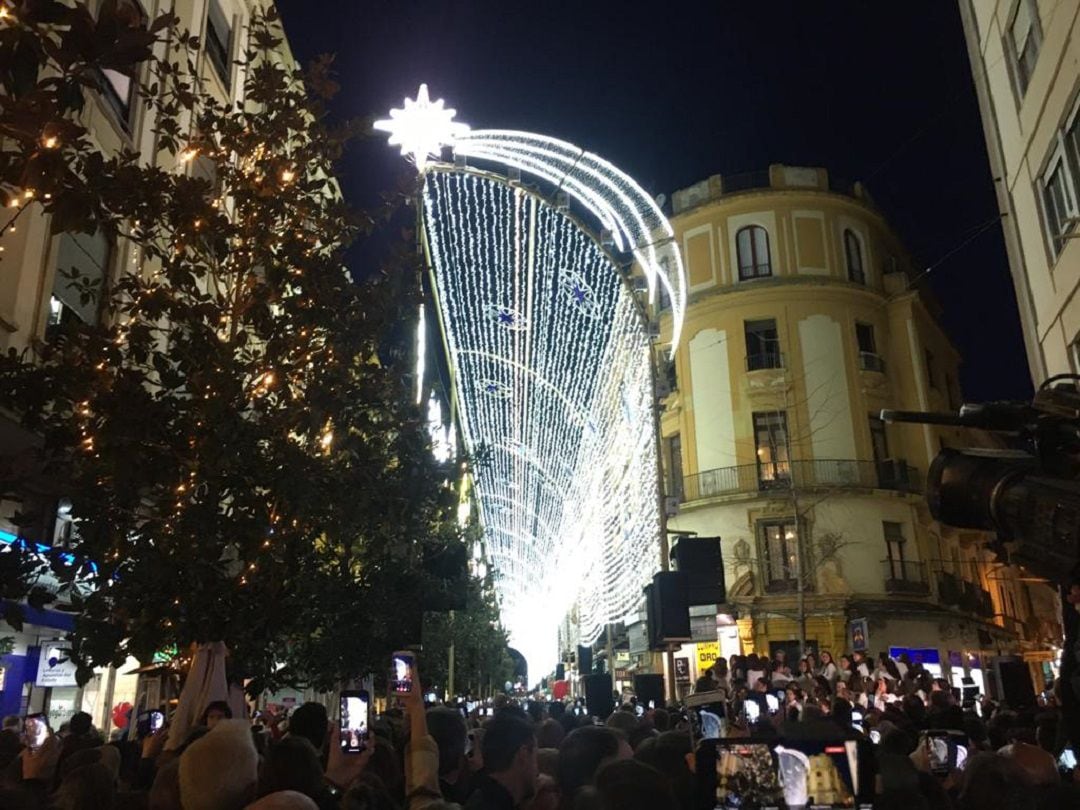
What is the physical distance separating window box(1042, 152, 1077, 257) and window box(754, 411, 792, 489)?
20261 mm

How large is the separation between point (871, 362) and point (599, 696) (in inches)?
946

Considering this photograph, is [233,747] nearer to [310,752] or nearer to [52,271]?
[310,752]

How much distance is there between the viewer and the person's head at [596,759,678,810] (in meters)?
3.55

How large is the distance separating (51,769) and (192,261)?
16.5ft

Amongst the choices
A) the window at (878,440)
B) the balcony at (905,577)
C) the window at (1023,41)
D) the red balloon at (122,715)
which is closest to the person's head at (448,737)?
the red balloon at (122,715)

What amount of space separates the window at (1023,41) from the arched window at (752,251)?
20588mm

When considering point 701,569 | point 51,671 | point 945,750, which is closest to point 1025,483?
point 945,750

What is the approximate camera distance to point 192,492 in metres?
9.35

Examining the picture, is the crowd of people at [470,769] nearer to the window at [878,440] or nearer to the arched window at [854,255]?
the window at [878,440]

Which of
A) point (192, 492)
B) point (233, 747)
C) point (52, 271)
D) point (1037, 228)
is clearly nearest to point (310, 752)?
point (233, 747)

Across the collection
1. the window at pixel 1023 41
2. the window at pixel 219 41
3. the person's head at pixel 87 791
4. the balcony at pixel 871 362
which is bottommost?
the person's head at pixel 87 791

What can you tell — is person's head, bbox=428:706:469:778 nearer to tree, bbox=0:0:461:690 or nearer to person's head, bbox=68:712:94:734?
tree, bbox=0:0:461:690

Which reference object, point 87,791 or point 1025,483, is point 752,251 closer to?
point 87,791

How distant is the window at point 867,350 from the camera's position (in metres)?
37.0
